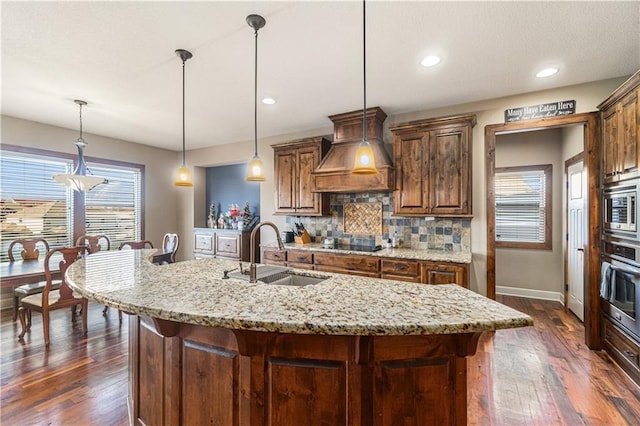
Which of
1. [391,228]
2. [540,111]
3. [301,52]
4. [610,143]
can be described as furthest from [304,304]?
[540,111]

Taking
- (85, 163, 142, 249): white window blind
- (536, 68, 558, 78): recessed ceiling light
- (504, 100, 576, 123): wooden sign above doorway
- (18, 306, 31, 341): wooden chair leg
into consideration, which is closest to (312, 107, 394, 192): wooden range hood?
(504, 100, 576, 123): wooden sign above doorway

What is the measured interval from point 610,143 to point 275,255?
153 inches

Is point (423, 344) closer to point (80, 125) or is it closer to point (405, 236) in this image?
point (405, 236)

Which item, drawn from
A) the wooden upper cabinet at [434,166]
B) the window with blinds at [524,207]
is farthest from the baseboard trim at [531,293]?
the wooden upper cabinet at [434,166]

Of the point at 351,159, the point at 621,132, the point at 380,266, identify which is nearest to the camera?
the point at 621,132

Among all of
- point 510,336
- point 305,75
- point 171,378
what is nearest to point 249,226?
point 305,75

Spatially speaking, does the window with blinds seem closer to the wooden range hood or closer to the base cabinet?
the base cabinet

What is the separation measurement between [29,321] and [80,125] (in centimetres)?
273

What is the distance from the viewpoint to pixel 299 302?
52.2 inches

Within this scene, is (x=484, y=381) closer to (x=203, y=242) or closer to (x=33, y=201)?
(x=203, y=242)

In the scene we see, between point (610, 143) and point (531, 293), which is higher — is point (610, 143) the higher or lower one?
the higher one

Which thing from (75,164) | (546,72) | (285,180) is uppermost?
(546,72)

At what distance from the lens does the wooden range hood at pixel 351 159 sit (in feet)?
11.8

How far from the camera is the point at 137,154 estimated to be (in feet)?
17.9
